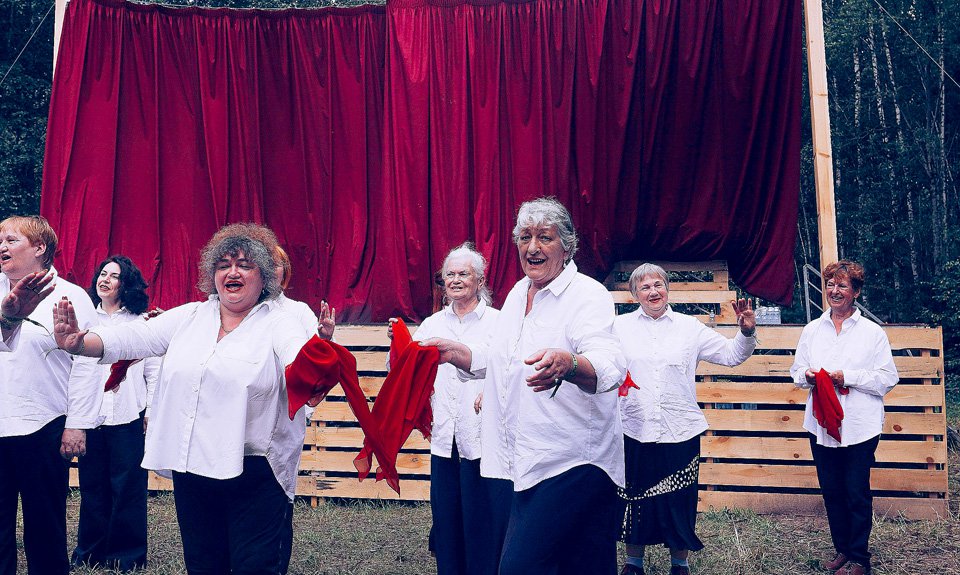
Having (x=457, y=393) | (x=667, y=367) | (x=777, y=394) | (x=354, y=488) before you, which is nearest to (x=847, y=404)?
(x=667, y=367)

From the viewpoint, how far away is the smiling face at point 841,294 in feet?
17.3

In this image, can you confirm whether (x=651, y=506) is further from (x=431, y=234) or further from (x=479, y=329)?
(x=431, y=234)

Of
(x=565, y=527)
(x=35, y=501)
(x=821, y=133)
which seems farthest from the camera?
(x=821, y=133)

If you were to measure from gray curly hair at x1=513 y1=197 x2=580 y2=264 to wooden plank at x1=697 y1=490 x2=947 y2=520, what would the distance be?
4.42 metres

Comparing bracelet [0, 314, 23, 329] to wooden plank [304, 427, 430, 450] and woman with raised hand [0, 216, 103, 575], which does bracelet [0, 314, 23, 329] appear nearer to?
woman with raised hand [0, 216, 103, 575]

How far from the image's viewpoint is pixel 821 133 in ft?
24.3

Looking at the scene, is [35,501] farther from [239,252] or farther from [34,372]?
[239,252]

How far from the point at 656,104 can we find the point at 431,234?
7.73 ft

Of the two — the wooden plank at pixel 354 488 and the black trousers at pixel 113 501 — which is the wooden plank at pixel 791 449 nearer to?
the wooden plank at pixel 354 488

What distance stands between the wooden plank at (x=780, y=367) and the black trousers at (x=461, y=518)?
3.32 metres

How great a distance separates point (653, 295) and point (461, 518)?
69.1 inches

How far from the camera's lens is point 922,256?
59.1 feet

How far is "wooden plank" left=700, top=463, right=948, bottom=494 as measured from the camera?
6699 mm

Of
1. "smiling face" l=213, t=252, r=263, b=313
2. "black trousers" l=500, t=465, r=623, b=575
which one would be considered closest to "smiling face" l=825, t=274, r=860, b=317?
"black trousers" l=500, t=465, r=623, b=575
